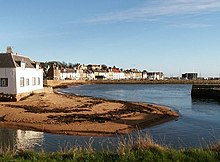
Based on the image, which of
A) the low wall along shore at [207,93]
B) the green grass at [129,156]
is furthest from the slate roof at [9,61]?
the low wall along shore at [207,93]

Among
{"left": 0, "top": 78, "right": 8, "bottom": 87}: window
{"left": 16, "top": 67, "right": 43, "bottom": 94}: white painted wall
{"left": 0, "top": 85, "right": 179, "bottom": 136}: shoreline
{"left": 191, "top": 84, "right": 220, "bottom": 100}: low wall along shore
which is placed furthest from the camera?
{"left": 191, "top": 84, "right": 220, "bottom": 100}: low wall along shore

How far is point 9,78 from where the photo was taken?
36.6m

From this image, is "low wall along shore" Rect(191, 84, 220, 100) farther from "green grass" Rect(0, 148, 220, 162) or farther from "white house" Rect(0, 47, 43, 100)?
"green grass" Rect(0, 148, 220, 162)

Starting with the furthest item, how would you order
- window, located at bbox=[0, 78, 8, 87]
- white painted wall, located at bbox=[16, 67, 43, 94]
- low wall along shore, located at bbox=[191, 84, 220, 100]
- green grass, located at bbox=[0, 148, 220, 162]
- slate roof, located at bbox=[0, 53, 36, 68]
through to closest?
low wall along shore, located at bbox=[191, 84, 220, 100]
white painted wall, located at bbox=[16, 67, 43, 94]
slate roof, located at bbox=[0, 53, 36, 68]
window, located at bbox=[0, 78, 8, 87]
green grass, located at bbox=[0, 148, 220, 162]

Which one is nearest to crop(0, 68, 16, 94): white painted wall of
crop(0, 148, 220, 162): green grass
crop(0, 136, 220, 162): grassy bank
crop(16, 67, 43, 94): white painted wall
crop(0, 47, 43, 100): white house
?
crop(0, 47, 43, 100): white house

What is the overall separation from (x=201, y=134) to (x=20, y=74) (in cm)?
2435

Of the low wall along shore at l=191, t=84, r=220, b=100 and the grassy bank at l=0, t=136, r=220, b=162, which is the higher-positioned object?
the grassy bank at l=0, t=136, r=220, b=162

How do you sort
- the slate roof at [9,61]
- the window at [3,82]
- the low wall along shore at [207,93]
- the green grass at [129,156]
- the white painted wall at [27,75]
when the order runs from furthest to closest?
1. the low wall along shore at [207,93]
2. the white painted wall at [27,75]
3. the slate roof at [9,61]
4. the window at [3,82]
5. the green grass at [129,156]

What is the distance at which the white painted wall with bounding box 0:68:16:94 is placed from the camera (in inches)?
1438

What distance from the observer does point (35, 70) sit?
44.9m

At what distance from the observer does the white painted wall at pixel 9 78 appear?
120 ft

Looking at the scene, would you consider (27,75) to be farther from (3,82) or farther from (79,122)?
(79,122)

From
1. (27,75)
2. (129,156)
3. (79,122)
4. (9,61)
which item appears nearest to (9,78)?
(9,61)

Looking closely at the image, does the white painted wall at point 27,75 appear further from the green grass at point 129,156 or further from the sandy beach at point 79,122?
the green grass at point 129,156
